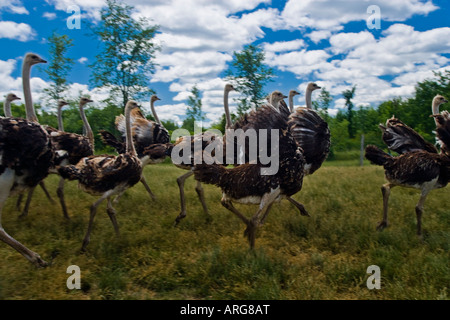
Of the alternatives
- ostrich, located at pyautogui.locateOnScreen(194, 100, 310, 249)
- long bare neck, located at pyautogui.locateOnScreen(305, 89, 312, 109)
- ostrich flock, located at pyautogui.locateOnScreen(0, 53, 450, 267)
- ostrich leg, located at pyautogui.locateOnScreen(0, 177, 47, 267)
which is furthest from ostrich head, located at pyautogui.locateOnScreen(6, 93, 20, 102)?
long bare neck, located at pyautogui.locateOnScreen(305, 89, 312, 109)

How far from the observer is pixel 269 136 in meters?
4.56

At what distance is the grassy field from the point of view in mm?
3605

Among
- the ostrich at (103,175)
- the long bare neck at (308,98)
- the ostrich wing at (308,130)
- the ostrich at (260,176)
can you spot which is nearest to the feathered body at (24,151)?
the ostrich at (103,175)

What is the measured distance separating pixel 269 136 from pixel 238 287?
1882 millimetres

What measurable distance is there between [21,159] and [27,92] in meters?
1.55

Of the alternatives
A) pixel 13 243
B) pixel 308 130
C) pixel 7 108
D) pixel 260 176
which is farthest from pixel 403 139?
pixel 7 108

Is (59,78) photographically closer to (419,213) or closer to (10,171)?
(10,171)

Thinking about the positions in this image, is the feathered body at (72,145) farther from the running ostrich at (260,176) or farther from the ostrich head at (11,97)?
the running ostrich at (260,176)

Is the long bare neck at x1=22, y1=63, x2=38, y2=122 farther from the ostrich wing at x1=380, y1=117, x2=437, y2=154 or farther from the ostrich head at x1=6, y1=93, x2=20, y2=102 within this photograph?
the ostrich wing at x1=380, y1=117, x2=437, y2=154

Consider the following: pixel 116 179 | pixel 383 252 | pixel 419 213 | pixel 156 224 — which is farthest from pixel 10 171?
pixel 419 213

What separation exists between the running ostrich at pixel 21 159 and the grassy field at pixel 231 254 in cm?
30

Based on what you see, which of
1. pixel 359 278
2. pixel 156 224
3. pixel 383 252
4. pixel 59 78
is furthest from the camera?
pixel 59 78

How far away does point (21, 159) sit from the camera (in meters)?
4.06

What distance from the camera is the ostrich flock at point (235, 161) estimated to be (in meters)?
4.12
